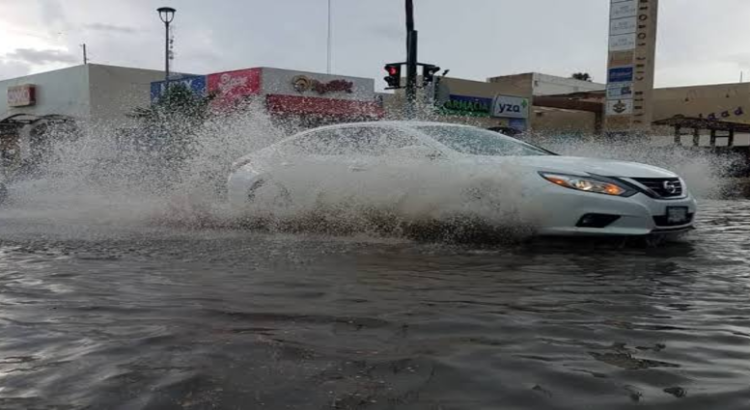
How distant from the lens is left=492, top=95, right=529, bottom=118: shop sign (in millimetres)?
31531

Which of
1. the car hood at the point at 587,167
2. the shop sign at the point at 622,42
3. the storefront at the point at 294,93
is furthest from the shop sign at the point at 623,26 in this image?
the car hood at the point at 587,167

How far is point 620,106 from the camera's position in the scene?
28.7 metres

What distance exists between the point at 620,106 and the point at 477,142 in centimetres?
2441

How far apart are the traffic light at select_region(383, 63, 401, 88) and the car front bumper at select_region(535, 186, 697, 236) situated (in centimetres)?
844

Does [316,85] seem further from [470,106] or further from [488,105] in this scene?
[488,105]

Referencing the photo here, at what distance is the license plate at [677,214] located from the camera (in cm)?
570

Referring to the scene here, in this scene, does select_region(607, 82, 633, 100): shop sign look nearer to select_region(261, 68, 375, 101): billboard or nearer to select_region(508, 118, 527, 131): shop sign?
select_region(508, 118, 527, 131): shop sign

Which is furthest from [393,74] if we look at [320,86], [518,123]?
[518,123]

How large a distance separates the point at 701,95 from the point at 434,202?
118ft

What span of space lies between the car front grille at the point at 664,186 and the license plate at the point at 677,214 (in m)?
0.11

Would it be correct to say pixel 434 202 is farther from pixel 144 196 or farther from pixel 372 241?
pixel 144 196

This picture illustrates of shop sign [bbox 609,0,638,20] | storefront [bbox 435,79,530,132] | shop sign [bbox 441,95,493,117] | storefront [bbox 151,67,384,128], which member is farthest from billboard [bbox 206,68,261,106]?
shop sign [bbox 609,0,638,20]

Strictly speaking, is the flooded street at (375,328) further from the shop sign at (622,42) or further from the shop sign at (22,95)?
the shop sign at (622,42)

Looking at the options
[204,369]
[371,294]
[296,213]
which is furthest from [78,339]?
[296,213]
